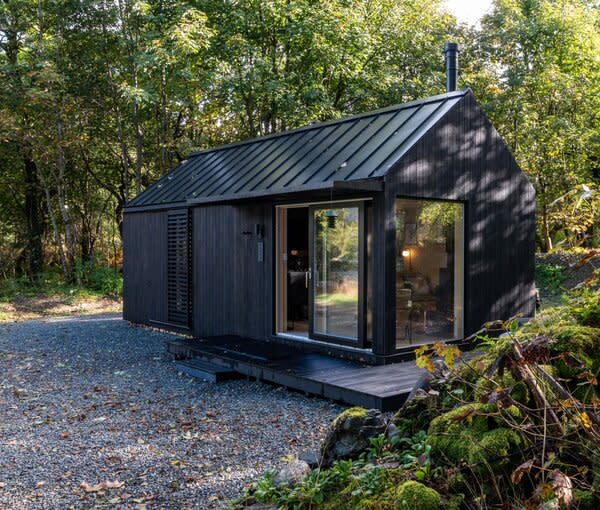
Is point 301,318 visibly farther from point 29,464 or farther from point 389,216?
point 29,464

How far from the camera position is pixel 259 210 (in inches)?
336

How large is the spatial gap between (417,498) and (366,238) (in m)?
4.66

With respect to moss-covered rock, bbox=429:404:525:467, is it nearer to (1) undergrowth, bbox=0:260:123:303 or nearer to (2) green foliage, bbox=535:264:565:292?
(2) green foliage, bbox=535:264:565:292

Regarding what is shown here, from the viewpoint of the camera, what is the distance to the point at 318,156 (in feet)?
26.1

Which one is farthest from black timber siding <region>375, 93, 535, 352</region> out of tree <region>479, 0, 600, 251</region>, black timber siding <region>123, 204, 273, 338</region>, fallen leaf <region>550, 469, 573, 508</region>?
tree <region>479, 0, 600, 251</region>

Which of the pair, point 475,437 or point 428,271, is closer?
point 475,437

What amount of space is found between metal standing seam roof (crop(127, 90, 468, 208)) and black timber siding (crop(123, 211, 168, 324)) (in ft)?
1.64

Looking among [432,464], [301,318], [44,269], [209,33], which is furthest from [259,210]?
[44,269]

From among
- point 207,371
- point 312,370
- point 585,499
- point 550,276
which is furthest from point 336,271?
point 550,276

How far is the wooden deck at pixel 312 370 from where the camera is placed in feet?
17.9

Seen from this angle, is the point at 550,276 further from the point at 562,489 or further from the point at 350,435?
the point at 562,489

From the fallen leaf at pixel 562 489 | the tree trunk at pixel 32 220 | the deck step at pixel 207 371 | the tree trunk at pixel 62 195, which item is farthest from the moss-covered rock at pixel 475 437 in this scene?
the tree trunk at pixel 32 220

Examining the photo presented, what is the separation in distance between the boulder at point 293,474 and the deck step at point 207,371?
150 inches

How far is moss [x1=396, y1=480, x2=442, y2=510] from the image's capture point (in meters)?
2.35
